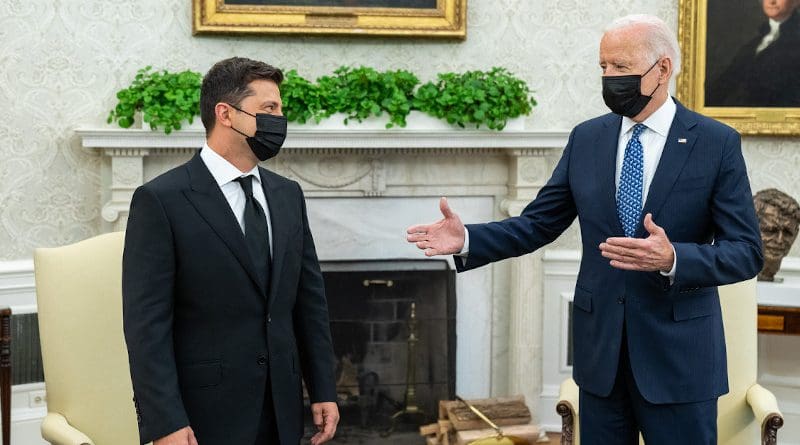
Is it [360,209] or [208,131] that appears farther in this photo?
[360,209]

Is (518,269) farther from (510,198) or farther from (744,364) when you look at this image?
(744,364)

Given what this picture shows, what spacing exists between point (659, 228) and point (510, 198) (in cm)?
286

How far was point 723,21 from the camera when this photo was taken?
16.8 feet

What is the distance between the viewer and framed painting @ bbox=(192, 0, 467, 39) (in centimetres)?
481

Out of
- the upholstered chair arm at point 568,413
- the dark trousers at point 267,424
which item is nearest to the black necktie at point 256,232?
the dark trousers at point 267,424

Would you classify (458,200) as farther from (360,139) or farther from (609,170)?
(609,170)

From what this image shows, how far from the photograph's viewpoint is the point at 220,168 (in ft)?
8.34

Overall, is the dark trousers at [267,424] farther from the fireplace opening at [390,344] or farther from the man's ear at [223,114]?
the fireplace opening at [390,344]

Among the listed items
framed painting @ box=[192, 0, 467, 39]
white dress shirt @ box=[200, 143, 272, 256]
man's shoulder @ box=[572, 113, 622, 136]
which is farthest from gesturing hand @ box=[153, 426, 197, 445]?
framed painting @ box=[192, 0, 467, 39]

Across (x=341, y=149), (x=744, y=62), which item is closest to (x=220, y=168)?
(x=341, y=149)

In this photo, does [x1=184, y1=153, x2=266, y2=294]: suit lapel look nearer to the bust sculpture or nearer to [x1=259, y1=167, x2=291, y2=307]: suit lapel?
[x1=259, y1=167, x2=291, y2=307]: suit lapel

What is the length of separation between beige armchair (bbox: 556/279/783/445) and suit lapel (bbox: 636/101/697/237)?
100 cm

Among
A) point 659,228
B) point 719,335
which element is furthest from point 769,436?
point 659,228

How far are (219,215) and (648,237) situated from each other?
108 cm
